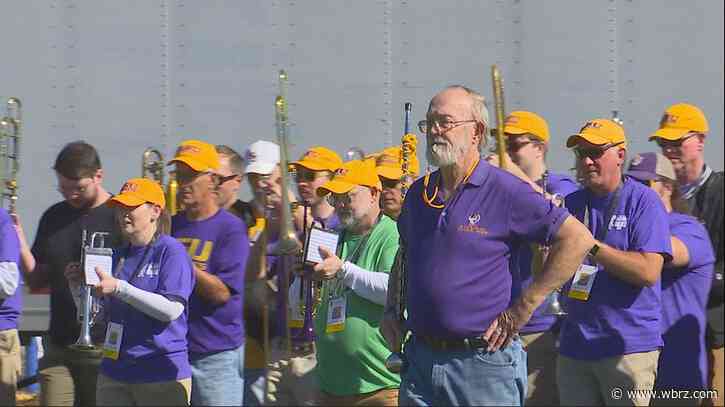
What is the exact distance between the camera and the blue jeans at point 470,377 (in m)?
5.19

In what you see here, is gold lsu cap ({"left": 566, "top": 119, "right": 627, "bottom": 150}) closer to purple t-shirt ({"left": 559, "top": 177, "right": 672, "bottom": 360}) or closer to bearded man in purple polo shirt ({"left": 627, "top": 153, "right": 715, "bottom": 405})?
purple t-shirt ({"left": 559, "top": 177, "right": 672, "bottom": 360})

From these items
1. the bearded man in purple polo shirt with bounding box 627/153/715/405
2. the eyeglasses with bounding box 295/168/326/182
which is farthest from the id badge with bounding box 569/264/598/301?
the eyeglasses with bounding box 295/168/326/182

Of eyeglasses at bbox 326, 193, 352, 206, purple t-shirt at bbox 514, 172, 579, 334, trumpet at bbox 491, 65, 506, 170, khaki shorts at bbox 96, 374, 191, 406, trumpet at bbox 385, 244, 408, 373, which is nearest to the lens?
trumpet at bbox 385, 244, 408, 373

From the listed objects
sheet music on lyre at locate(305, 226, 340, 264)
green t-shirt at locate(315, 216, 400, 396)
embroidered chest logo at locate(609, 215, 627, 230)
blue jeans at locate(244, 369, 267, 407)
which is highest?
embroidered chest logo at locate(609, 215, 627, 230)

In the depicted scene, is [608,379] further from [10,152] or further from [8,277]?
[10,152]

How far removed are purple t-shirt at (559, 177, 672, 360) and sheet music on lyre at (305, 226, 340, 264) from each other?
3.92 feet

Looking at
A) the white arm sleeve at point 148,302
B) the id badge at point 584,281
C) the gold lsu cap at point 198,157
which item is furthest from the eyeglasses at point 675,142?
the white arm sleeve at point 148,302

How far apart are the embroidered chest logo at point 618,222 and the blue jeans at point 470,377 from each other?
1361mm

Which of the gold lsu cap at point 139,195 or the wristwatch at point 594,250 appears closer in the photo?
the wristwatch at point 594,250

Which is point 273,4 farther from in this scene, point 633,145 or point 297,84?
point 633,145

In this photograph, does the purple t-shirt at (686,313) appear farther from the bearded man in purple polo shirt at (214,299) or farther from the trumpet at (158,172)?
the trumpet at (158,172)

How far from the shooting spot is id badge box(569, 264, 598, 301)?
6465 millimetres

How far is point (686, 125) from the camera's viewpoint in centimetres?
766

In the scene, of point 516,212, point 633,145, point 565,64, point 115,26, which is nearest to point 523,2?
point 565,64
